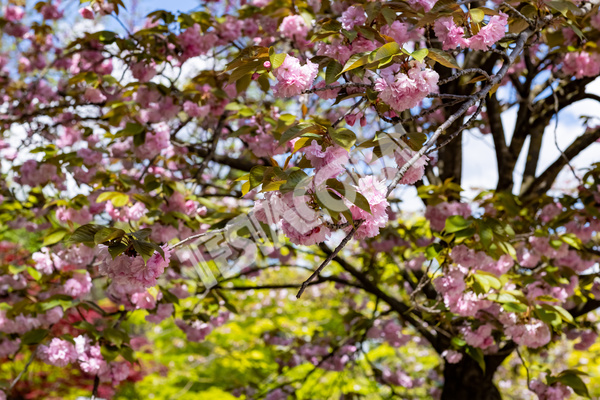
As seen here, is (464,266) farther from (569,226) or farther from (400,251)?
(400,251)

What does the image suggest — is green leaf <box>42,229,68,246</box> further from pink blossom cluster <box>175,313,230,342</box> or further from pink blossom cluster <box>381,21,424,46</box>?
pink blossom cluster <box>381,21,424,46</box>

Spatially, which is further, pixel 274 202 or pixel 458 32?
pixel 458 32

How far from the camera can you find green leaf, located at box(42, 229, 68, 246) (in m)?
1.97

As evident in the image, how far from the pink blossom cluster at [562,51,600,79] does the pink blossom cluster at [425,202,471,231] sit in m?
0.82

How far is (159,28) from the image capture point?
7.34 ft

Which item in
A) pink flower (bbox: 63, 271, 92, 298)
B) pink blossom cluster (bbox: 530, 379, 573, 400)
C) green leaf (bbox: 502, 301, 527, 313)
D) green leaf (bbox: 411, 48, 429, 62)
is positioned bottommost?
pink blossom cluster (bbox: 530, 379, 573, 400)

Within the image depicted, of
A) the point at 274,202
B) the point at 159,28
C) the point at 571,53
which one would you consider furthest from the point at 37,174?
the point at 571,53

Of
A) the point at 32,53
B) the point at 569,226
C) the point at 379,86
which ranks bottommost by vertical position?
the point at 569,226

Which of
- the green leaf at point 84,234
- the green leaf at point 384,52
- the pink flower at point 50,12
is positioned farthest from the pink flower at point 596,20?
the pink flower at point 50,12

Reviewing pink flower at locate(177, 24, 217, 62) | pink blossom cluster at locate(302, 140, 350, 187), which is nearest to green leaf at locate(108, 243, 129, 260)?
pink blossom cluster at locate(302, 140, 350, 187)

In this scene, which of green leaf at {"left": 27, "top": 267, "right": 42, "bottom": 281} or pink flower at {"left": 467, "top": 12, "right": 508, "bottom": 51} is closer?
pink flower at {"left": 467, "top": 12, "right": 508, "bottom": 51}

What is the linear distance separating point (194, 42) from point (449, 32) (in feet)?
4.49

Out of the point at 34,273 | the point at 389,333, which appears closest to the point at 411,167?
the point at 34,273

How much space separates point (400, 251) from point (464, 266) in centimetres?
129
